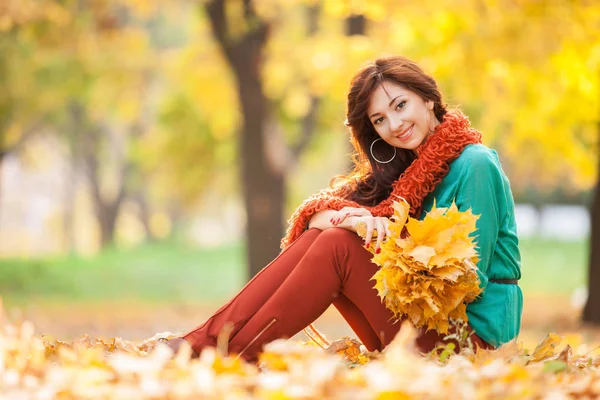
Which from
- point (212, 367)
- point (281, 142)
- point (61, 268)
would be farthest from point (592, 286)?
point (61, 268)

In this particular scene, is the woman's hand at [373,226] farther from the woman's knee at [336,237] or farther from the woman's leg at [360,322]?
the woman's leg at [360,322]

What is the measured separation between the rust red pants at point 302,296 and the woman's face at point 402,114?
2.12 ft

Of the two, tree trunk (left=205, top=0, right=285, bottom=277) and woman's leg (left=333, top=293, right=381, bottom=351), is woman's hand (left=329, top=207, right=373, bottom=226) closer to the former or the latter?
woman's leg (left=333, top=293, right=381, bottom=351)

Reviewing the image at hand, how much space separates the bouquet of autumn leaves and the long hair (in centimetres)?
81

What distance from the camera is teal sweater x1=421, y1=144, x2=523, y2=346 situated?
358 centimetres

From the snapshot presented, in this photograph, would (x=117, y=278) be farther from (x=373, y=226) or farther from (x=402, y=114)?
(x=373, y=226)

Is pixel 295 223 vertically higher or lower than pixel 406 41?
lower

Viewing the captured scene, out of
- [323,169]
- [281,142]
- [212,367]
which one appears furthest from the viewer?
[323,169]

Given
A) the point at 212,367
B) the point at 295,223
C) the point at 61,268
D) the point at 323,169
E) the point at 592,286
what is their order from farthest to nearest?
1. the point at 323,169
2. the point at 61,268
3. the point at 592,286
4. the point at 295,223
5. the point at 212,367

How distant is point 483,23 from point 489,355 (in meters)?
6.83

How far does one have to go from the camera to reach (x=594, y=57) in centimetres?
970

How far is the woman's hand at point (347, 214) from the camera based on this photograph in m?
3.75

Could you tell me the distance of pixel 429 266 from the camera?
10.8 feet

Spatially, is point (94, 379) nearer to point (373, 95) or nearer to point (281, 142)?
point (373, 95)
